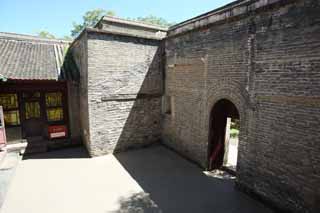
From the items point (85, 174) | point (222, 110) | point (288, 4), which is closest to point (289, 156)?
point (222, 110)

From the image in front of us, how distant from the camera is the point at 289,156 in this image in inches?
173

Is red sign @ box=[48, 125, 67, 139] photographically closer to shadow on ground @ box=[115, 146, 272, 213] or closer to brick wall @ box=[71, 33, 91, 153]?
brick wall @ box=[71, 33, 91, 153]

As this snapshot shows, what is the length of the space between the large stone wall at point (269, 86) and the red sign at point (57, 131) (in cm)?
621

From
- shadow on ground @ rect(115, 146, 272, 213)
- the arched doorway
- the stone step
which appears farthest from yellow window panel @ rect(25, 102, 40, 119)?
the arched doorway

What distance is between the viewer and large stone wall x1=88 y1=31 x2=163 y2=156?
296 inches

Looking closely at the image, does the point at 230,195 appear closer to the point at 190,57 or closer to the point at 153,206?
the point at 153,206

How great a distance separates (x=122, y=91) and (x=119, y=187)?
12.6 feet

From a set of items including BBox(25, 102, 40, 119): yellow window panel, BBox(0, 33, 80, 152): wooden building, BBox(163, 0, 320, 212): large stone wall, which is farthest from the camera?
BBox(25, 102, 40, 119): yellow window panel

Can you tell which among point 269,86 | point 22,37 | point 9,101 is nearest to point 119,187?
point 269,86

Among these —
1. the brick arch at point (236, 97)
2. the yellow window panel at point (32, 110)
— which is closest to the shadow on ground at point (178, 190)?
the brick arch at point (236, 97)

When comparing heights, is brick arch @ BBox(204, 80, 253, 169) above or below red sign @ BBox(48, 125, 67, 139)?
above

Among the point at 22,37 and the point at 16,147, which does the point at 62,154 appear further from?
the point at 22,37

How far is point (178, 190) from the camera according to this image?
5.57 metres

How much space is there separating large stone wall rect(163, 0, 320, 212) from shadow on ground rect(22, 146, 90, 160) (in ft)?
16.1
